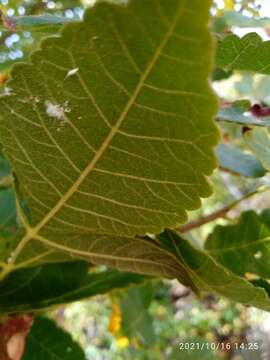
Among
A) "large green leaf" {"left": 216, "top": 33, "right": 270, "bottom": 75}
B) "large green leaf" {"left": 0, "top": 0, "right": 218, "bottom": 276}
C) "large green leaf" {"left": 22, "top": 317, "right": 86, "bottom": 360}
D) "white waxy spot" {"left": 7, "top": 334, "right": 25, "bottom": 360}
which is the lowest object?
"white waxy spot" {"left": 7, "top": 334, "right": 25, "bottom": 360}

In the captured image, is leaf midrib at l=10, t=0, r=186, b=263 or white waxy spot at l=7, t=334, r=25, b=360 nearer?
leaf midrib at l=10, t=0, r=186, b=263

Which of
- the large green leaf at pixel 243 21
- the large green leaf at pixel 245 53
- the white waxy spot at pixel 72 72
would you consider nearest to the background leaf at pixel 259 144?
the large green leaf at pixel 245 53

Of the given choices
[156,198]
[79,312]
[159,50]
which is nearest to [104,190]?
[156,198]

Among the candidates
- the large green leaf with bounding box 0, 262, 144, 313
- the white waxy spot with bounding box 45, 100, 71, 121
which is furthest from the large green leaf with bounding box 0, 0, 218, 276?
the large green leaf with bounding box 0, 262, 144, 313

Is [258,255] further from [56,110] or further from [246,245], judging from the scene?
[56,110]

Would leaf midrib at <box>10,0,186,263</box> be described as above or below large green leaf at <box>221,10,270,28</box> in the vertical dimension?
below

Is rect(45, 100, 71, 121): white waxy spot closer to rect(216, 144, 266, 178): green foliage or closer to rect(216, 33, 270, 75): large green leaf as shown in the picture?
rect(216, 33, 270, 75): large green leaf

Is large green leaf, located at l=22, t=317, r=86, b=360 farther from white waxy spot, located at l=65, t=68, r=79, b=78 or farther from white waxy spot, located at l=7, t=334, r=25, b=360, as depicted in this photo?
white waxy spot, located at l=65, t=68, r=79, b=78

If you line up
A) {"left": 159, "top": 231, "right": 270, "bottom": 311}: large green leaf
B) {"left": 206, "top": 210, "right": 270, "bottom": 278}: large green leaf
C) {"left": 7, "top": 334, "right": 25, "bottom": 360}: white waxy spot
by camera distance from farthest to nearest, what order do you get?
{"left": 206, "top": 210, "right": 270, "bottom": 278}: large green leaf, {"left": 7, "top": 334, "right": 25, "bottom": 360}: white waxy spot, {"left": 159, "top": 231, "right": 270, "bottom": 311}: large green leaf

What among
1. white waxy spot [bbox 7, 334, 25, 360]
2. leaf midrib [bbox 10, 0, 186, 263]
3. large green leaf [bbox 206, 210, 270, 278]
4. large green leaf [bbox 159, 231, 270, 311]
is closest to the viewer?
leaf midrib [bbox 10, 0, 186, 263]
